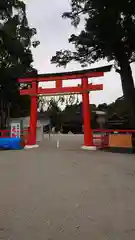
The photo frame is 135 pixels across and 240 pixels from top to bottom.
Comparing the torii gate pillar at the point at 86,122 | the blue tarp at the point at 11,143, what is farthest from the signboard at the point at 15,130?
the torii gate pillar at the point at 86,122

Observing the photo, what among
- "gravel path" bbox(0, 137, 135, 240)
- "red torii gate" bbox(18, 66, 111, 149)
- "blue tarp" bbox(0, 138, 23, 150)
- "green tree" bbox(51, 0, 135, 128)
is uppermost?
"green tree" bbox(51, 0, 135, 128)

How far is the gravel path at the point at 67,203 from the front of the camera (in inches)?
176

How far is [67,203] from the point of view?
6.02 m

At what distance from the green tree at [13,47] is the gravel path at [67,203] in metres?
20.2

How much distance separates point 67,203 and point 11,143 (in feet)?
41.2

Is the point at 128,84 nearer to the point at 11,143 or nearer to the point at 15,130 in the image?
the point at 15,130

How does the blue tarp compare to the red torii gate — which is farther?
the blue tarp

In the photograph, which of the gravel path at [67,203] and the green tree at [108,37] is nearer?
the gravel path at [67,203]

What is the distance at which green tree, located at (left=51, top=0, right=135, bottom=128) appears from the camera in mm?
16719

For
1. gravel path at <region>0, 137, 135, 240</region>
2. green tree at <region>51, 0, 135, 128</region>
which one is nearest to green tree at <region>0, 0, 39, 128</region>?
green tree at <region>51, 0, 135, 128</region>

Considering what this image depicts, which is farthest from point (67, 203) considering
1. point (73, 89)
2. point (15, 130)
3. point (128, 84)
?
point (128, 84)

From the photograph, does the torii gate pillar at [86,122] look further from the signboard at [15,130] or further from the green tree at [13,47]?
the green tree at [13,47]

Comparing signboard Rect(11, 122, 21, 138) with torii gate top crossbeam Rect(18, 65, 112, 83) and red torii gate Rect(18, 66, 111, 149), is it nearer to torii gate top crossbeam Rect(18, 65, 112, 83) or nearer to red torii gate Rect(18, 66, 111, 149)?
red torii gate Rect(18, 66, 111, 149)

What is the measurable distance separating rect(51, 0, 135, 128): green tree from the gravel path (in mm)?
9128
